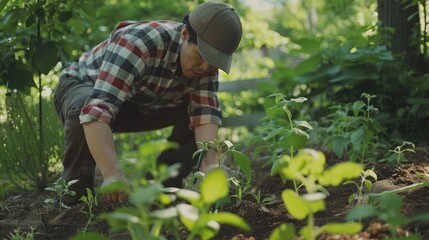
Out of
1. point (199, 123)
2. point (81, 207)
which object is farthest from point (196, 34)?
point (81, 207)

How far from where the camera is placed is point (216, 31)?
233 cm

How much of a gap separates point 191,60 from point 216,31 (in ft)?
0.71

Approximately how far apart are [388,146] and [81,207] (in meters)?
1.64

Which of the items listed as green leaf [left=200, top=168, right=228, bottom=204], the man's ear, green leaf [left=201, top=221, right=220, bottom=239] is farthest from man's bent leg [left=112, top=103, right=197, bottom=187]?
green leaf [left=200, top=168, right=228, bottom=204]

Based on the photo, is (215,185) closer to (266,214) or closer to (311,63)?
(266,214)

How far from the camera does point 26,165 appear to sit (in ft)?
9.96

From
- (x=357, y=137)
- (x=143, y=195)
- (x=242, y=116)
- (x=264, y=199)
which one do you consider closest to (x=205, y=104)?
(x=357, y=137)

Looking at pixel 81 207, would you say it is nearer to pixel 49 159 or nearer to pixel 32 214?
pixel 32 214

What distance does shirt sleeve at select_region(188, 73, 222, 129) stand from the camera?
2.88 meters

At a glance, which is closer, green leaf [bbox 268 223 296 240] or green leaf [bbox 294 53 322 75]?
green leaf [bbox 268 223 296 240]

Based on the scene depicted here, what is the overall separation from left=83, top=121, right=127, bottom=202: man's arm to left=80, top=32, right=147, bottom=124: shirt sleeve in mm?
34

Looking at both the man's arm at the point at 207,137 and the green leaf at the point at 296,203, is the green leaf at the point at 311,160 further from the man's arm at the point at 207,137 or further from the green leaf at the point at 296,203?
the man's arm at the point at 207,137

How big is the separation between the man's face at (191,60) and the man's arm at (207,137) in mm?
364

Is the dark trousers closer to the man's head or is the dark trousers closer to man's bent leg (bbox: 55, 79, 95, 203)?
man's bent leg (bbox: 55, 79, 95, 203)
